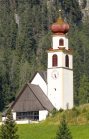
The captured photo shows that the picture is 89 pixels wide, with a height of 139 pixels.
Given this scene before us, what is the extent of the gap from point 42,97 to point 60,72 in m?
3.71

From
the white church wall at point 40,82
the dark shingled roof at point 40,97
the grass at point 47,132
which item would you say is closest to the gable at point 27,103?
the dark shingled roof at point 40,97

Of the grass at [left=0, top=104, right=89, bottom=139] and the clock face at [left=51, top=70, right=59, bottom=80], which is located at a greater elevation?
the clock face at [left=51, top=70, right=59, bottom=80]

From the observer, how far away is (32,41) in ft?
342

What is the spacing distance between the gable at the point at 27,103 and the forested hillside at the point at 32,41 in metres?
29.0

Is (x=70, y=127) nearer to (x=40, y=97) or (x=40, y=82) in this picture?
(x=40, y=97)

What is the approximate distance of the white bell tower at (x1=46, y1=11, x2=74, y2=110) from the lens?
49.7 m

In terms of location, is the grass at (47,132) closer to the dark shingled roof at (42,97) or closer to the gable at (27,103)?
the gable at (27,103)

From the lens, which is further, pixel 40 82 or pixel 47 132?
pixel 40 82

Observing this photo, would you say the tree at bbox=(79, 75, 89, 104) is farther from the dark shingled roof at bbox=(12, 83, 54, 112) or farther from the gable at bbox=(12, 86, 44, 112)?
the gable at bbox=(12, 86, 44, 112)

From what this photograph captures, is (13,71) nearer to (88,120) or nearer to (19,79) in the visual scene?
(19,79)

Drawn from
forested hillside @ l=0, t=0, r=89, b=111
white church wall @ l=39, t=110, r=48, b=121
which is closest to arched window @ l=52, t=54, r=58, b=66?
white church wall @ l=39, t=110, r=48, b=121

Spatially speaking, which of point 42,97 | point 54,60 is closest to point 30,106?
point 42,97

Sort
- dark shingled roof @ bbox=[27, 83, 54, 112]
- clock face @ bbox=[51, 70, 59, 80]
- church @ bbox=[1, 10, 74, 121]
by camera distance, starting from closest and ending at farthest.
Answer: church @ bbox=[1, 10, 74, 121]
dark shingled roof @ bbox=[27, 83, 54, 112]
clock face @ bbox=[51, 70, 59, 80]

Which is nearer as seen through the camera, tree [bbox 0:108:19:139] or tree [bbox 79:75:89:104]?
tree [bbox 0:108:19:139]
